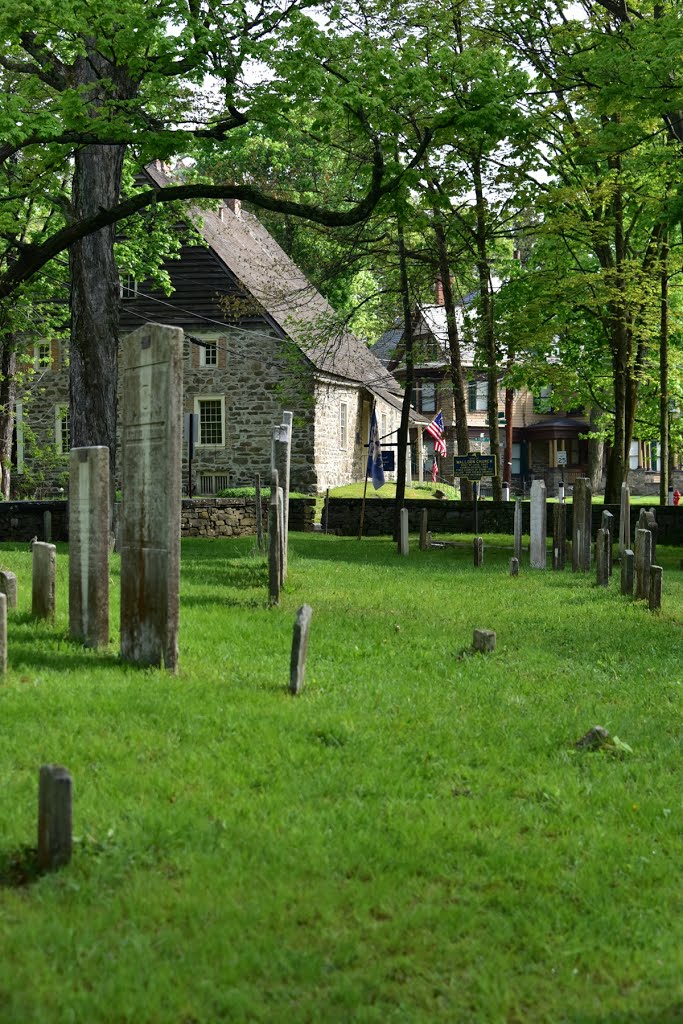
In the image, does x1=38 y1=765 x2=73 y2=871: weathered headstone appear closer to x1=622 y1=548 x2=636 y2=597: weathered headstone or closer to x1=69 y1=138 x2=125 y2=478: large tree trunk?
x1=622 y1=548 x2=636 y2=597: weathered headstone

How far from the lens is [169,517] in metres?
9.05

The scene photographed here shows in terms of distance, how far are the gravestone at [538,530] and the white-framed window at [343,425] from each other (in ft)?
65.2

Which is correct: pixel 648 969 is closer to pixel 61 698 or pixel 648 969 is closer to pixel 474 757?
pixel 474 757

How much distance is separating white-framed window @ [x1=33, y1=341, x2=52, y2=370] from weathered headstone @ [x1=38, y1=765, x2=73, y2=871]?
31344 mm

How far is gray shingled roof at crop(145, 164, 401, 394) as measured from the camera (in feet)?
117

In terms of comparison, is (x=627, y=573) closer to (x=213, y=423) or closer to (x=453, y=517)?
(x=453, y=517)

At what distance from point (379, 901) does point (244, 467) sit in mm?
34196

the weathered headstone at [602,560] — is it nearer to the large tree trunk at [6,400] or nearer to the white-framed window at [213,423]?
the large tree trunk at [6,400]

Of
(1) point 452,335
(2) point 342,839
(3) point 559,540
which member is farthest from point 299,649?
(1) point 452,335

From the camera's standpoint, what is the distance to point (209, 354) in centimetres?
3931

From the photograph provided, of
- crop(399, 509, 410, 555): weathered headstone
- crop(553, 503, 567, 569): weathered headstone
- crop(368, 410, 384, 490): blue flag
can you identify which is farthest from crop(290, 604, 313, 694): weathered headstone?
crop(368, 410, 384, 490): blue flag

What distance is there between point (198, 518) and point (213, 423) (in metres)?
10.2

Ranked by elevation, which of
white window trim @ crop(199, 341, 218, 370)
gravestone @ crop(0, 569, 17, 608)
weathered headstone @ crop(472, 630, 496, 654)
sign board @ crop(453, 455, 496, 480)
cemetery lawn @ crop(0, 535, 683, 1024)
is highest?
white window trim @ crop(199, 341, 218, 370)

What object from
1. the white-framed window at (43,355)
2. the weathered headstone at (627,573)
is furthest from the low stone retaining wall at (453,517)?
the weathered headstone at (627,573)
